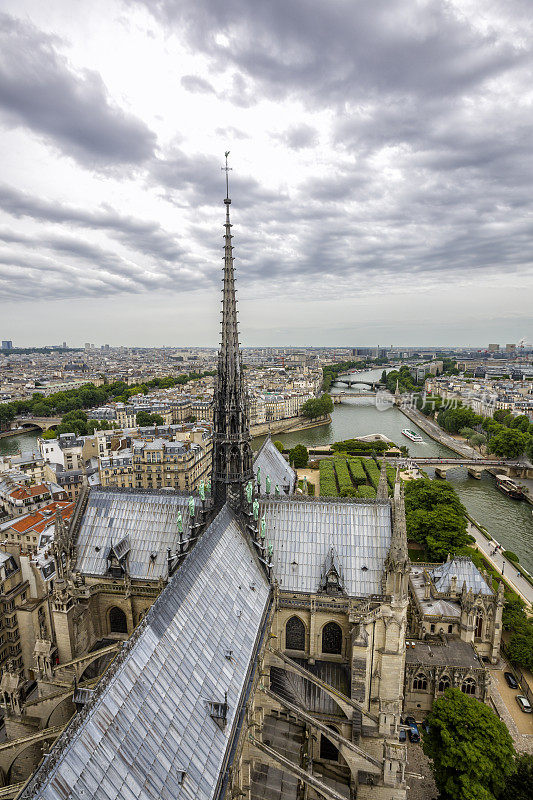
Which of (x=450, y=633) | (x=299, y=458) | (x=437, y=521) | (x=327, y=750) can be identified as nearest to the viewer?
(x=327, y=750)

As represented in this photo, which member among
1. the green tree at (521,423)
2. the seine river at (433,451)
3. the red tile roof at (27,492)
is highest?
the green tree at (521,423)

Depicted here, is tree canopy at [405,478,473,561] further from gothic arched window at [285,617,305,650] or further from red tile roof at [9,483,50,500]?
red tile roof at [9,483,50,500]

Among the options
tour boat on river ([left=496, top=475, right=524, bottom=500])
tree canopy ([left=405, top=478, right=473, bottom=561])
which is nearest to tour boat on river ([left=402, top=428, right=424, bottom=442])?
tour boat on river ([left=496, top=475, right=524, bottom=500])

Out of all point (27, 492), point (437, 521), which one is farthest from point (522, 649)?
point (27, 492)

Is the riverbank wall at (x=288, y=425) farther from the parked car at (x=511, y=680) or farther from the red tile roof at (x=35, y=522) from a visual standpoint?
the parked car at (x=511, y=680)

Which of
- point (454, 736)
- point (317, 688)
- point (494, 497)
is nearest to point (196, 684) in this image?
point (317, 688)

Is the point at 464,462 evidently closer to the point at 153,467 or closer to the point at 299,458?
the point at 299,458

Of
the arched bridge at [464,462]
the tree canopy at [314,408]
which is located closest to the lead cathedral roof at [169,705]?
the arched bridge at [464,462]
